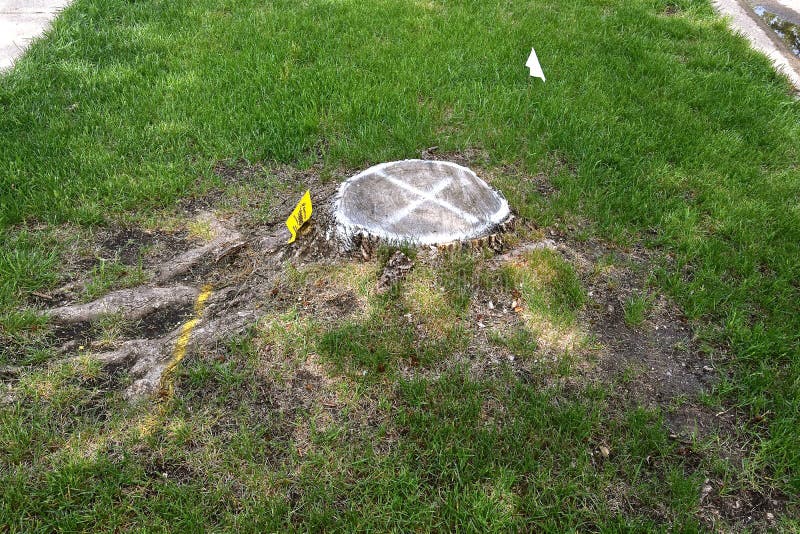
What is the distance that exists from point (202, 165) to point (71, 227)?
2.75 ft

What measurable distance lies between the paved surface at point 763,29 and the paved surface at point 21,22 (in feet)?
20.4

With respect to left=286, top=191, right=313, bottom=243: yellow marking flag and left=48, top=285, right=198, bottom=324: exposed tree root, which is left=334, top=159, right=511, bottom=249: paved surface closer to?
→ left=286, top=191, right=313, bottom=243: yellow marking flag

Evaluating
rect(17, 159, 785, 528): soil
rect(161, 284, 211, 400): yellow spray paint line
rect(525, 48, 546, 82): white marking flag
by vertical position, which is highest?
rect(525, 48, 546, 82): white marking flag

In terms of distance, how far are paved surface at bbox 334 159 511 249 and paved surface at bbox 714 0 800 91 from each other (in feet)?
11.0

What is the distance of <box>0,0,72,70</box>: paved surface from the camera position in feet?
15.6

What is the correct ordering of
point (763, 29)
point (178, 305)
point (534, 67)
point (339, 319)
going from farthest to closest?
point (763, 29) → point (534, 67) → point (178, 305) → point (339, 319)

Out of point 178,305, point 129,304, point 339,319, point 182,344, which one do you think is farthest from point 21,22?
point 339,319

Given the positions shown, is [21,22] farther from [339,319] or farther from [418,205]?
[339,319]

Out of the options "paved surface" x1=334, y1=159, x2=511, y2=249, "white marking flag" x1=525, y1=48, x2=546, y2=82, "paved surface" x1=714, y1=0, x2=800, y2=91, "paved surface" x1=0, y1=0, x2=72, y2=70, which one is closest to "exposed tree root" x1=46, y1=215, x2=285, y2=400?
"paved surface" x1=334, y1=159, x2=511, y2=249

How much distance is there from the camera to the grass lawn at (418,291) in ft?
6.81

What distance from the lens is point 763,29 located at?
225 inches

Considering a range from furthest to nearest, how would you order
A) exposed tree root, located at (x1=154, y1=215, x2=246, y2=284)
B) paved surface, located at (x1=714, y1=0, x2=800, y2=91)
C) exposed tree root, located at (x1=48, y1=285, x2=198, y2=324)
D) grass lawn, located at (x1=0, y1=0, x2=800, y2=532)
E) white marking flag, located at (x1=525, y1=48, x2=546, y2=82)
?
paved surface, located at (x1=714, y1=0, x2=800, y2=91) → white marking flag, located at (x1=525, y1=48, x2=546, y2=82) → exposed tree root, located at (x1=154, y1=215, x2=246, y2=284) → exposed tree root, located at (x1=48, y1=285, x2=198, y2=324) → grass lawn, located at (x1=0, y1=0, x2=800, y2=532)

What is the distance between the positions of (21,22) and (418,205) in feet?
14.8

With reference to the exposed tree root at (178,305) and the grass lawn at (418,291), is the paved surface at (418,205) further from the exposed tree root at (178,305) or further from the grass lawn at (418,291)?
the exposed tree root at (178,305)
